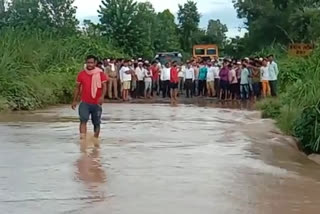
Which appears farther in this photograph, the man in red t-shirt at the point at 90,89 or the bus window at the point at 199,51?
the bus window at the point at 199,51

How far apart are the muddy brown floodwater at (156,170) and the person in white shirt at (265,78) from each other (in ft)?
28.5

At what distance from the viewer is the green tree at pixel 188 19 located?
255ft

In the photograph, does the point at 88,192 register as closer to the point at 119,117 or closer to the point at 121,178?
the point at 121,178

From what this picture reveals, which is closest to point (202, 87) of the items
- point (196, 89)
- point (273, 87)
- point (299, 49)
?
point (196, 89)

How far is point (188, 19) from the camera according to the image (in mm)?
78625

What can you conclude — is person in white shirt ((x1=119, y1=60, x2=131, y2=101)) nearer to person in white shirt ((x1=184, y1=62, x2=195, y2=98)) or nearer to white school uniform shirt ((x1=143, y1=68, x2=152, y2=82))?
white school uniform shirt ((x1=143, y1=68, x2=152, y2=82))

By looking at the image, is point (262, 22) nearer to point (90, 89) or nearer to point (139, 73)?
point (139, 73)

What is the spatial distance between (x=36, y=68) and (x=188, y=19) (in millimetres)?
53574

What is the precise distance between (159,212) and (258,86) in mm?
19746

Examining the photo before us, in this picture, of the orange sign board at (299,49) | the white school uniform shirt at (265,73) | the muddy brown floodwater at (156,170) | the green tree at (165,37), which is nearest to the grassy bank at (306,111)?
the muddy brown floodwater at (156,170)

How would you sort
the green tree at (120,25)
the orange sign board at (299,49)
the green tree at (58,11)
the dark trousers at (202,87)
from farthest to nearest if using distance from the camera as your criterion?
the green tree at (58,11)
the green tree at (120,25)
the dark trousers at (202,87)
the orange sign board at (299,49)

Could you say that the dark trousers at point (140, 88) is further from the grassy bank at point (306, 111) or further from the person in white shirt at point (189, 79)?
the grassy bank at point (306, 111)

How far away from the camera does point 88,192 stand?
9125mm

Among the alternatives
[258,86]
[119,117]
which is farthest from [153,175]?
[258,86]
